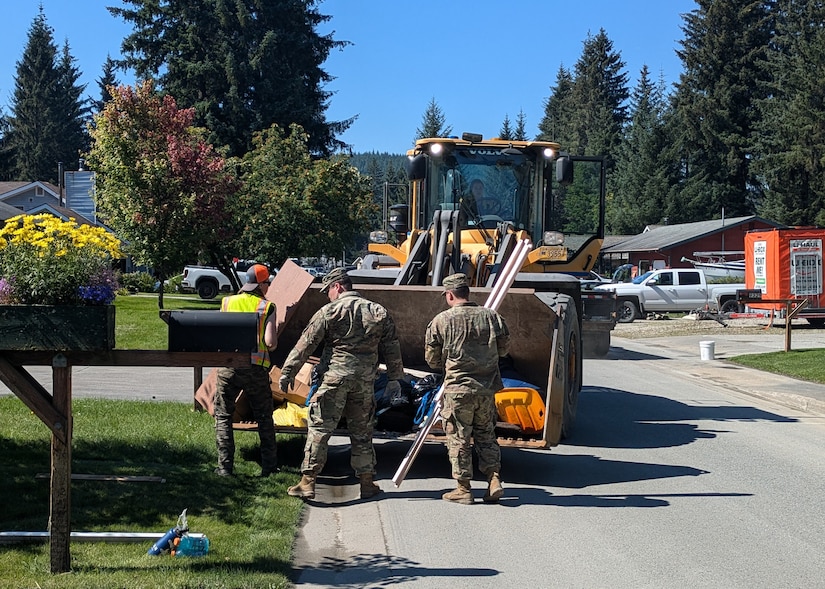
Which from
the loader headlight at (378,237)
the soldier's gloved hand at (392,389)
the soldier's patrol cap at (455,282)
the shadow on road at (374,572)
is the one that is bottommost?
the shadow on road at (374,572)

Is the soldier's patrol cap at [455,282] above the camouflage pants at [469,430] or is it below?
above

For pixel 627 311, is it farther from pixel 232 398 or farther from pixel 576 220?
pixel 232 398

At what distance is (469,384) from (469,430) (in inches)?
15.5

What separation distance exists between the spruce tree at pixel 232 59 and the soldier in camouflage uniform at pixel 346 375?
38046mm

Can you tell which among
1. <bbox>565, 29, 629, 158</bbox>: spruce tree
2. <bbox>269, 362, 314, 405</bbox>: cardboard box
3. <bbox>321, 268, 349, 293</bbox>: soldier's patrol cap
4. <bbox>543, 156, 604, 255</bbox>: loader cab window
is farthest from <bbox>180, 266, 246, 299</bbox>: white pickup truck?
<bbox>565, 29, 629, 158</bbox>: spruce tree

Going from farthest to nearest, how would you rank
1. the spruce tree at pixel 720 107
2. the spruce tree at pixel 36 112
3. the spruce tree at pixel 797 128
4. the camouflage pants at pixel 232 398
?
the spruce tree at pixel 36 112 → the spruce tree at pixel 720 107 → the spruce tree at pixel 797 128 → the camouflage pants at pixel 232 398

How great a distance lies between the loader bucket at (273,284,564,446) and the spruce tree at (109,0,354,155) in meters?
35.9

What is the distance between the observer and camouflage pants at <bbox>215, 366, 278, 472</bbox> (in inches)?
329

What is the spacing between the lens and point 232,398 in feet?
27.6

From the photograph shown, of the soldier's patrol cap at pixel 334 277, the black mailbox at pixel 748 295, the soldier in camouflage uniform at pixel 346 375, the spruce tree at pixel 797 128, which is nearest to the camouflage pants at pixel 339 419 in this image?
the soldier in camouflage uniform at pixel 346 375

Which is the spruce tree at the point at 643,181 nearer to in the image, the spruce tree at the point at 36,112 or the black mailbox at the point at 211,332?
the spruce tree at the point at 36,112

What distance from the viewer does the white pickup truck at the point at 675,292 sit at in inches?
1403

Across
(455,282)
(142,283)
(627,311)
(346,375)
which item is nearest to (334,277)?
(346,375)

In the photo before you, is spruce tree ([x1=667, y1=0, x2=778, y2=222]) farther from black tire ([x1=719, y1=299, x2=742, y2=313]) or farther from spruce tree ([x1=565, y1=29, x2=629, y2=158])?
black tire ([x1=719, y1=299, x2=742, y2=313])
